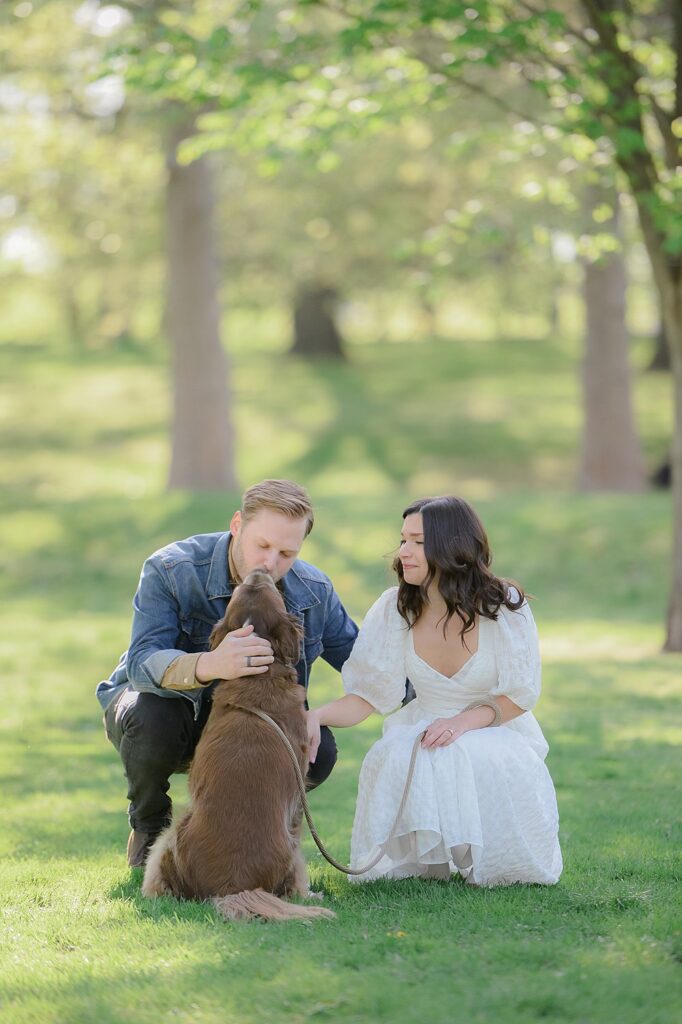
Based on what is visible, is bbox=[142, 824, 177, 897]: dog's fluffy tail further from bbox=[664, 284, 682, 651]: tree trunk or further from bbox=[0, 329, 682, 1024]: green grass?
bbox=[664, 284, 682, 651]: tree trunk

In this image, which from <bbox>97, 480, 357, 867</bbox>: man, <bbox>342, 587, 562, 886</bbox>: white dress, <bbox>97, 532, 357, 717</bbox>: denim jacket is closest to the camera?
<bbox>342, 587, 562, 886</bbox>: white dress

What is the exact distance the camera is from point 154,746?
16.4 ft

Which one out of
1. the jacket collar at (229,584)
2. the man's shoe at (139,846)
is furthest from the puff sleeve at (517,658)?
the man's shoe at (139,846)

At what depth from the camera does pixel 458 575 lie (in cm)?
484

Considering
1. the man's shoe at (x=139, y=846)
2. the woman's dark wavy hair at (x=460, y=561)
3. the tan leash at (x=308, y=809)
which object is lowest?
the man's shoe at (x=139, y=846)

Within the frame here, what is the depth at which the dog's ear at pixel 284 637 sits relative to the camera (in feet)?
14.1

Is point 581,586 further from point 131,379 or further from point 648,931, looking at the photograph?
point 131,379

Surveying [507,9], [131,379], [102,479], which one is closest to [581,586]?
[507,9]

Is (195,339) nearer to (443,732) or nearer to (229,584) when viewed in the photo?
(229,584)

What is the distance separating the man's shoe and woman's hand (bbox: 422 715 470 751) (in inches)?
50.6

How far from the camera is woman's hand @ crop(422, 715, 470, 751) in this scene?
4746 mm

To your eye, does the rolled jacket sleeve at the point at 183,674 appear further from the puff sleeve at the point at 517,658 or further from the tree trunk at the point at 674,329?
the tree trunk at the point at 674,329

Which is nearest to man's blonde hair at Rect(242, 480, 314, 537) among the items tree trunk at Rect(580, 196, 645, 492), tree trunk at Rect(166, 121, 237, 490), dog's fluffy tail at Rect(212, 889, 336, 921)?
dog's fluffy tail at Rect(212, 889, 336, 921)

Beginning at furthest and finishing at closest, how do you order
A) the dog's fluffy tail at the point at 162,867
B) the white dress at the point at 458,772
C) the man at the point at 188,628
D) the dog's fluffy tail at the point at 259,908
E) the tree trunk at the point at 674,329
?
the tree trunk at the point at 674,329 < the man at the point at 188,628 < the white dress at the point at 458,772 < the dog's fluffy tail at the point at 162,867 < the dog's fluffy tail at the point at 259,908
